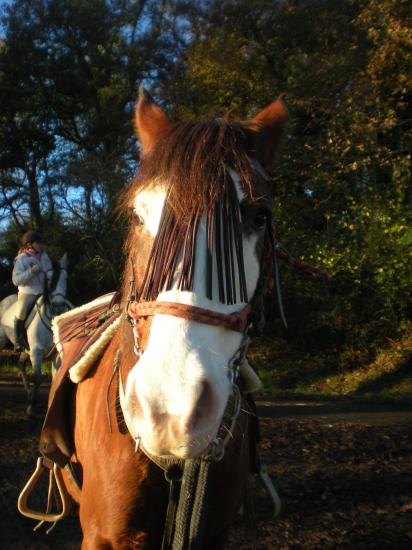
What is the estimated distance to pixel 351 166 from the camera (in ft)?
33.6

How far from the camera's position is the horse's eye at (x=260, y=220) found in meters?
1.68

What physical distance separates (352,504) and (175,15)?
52.0ft

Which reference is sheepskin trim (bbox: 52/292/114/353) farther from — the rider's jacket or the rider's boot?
the rider's boot

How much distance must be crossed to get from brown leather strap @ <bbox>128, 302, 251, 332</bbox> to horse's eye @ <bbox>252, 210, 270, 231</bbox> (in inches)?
14.1

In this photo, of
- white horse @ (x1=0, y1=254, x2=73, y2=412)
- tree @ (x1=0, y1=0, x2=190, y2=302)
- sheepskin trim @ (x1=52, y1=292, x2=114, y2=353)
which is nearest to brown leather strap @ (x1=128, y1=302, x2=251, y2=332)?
sheepskin trim @ (x1=52, y1=292, x2=114, y2=353)

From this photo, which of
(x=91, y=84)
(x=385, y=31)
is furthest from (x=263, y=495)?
(x=91, y=84)

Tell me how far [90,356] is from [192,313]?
1.10 metres

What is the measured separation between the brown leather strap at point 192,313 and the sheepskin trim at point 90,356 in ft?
2.76

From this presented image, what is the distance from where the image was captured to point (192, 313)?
1.35 meters

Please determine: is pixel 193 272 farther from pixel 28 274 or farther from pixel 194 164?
pixel 28 274

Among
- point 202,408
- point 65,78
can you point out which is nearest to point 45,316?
point 202,408

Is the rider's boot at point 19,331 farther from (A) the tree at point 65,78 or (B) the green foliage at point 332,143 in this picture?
(A) the tree at point 65,78

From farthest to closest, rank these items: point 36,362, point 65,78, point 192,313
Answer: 1. point 65,78
2. point 36,362
3. point 192,313

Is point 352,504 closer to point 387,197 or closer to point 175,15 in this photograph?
point 387,197
